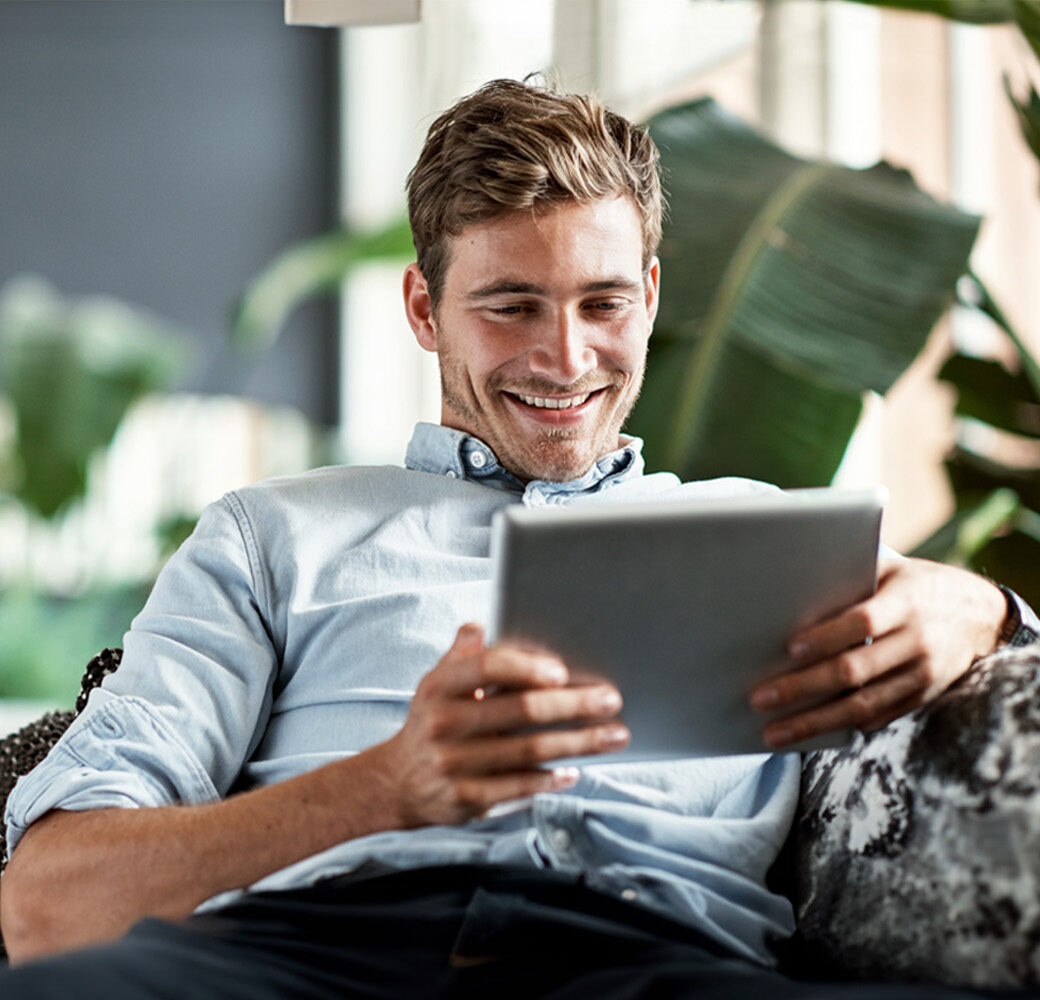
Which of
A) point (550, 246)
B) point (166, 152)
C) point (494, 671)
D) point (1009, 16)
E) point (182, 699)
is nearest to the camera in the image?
point (494, 671)

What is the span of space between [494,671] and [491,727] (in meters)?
0.04

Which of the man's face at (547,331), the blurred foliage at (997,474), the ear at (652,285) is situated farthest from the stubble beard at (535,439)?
the blurred foliage at (997,474)

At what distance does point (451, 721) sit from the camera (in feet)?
2.66

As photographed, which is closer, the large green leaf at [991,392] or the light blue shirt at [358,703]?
the light blue shirt at [358,703]

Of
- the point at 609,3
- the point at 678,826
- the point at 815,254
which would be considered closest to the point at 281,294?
the point at 609,3

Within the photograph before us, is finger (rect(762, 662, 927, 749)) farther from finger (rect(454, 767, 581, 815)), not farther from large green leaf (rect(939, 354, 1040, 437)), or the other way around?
large green leaf (rect(939, 354, 1040, 437))

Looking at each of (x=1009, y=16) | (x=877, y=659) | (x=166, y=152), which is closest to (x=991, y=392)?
(x=1009, y=16)

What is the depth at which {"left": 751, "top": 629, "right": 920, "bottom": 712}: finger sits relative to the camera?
0.89m

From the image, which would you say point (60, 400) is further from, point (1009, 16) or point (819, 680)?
point (819, 680)

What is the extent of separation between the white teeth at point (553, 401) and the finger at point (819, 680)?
0.44 m

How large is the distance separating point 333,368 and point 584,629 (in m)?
3.35

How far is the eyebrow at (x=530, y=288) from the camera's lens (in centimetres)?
121

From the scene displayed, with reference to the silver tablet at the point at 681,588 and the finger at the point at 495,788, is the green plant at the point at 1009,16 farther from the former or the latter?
the finger at the point at 495,788

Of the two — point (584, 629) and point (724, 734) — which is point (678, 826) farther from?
point (584, 629)
